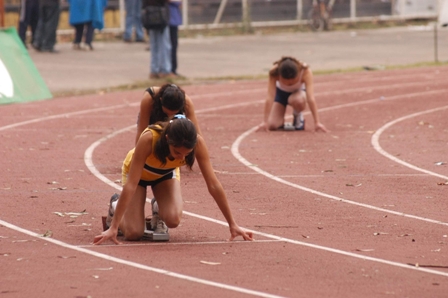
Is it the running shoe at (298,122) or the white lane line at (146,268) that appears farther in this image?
the running shoe at (298,122)

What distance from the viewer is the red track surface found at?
6586mm

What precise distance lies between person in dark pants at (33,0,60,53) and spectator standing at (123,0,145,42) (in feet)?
9.25

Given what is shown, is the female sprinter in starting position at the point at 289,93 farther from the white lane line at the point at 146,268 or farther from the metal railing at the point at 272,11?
the metal railing at the point at 272,11

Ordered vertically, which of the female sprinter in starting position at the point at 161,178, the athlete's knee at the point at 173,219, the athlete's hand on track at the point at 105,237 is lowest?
the athlete's hand on track at the point at 105,237

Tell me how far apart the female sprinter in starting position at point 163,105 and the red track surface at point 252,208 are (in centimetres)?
88

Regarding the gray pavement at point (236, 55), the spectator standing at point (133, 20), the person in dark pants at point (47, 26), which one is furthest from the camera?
the spectator standing at point (133, 20)

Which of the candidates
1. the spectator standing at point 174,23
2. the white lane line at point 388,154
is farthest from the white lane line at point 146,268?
the spectator standing at point 174,23

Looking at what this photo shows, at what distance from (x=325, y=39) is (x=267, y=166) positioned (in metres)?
18.8

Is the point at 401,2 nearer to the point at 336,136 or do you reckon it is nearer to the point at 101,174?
the point at 336,136

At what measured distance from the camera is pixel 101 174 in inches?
434

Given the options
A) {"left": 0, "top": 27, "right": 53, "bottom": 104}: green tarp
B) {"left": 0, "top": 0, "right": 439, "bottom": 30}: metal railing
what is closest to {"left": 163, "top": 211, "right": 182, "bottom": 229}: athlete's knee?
{"left": 0, "top": 27, "right": 53, "bottom": 104}: green tarp

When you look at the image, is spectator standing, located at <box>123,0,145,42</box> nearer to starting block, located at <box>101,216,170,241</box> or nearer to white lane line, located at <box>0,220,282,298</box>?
white lane line, located at <box>0,220,282,298</box>

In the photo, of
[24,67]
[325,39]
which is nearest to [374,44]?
[325,39]

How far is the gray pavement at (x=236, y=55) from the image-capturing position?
2148 cm
